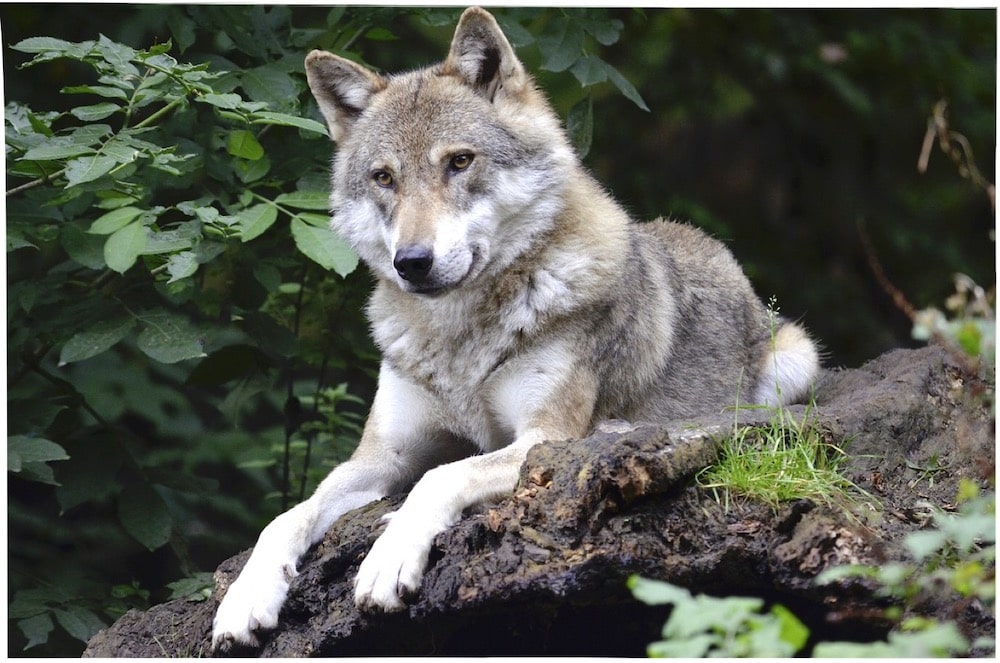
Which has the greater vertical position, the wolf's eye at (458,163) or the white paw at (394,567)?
the wolf's eye at (458,163)

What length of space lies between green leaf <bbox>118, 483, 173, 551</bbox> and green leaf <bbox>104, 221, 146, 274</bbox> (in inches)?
64.8

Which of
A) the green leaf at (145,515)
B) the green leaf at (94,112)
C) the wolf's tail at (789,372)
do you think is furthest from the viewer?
the wolf's tail at (789,372)

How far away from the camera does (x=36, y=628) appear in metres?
5.04

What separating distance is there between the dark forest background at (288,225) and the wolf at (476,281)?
23.5 inches

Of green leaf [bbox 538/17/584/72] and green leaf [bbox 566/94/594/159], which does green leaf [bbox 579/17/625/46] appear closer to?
green leaf [bbox 538/17/584/72]

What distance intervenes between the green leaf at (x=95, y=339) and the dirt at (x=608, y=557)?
1486 millimetres

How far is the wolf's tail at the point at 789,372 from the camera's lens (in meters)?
5.84

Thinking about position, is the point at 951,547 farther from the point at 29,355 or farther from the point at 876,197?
the point at 876,197

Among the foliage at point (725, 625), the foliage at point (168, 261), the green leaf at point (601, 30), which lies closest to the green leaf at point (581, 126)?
the foliage at point (168, 261)

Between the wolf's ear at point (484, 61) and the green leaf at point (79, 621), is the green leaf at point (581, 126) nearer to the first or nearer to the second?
the wolf's ear at point (484, 61)

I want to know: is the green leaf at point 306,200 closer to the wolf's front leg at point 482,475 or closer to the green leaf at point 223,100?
the green leaf at point 223,100

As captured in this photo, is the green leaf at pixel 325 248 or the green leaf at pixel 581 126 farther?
the green leaf at pixel 581 126

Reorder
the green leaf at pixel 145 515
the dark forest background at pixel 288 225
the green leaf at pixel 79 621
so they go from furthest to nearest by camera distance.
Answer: the green leaf at pixel 145 515 < the dark forest background at pixel 288 225 < the green leaf at pixel 79 621

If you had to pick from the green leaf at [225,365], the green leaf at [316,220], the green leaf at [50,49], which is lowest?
the green leaf at [225,365]
